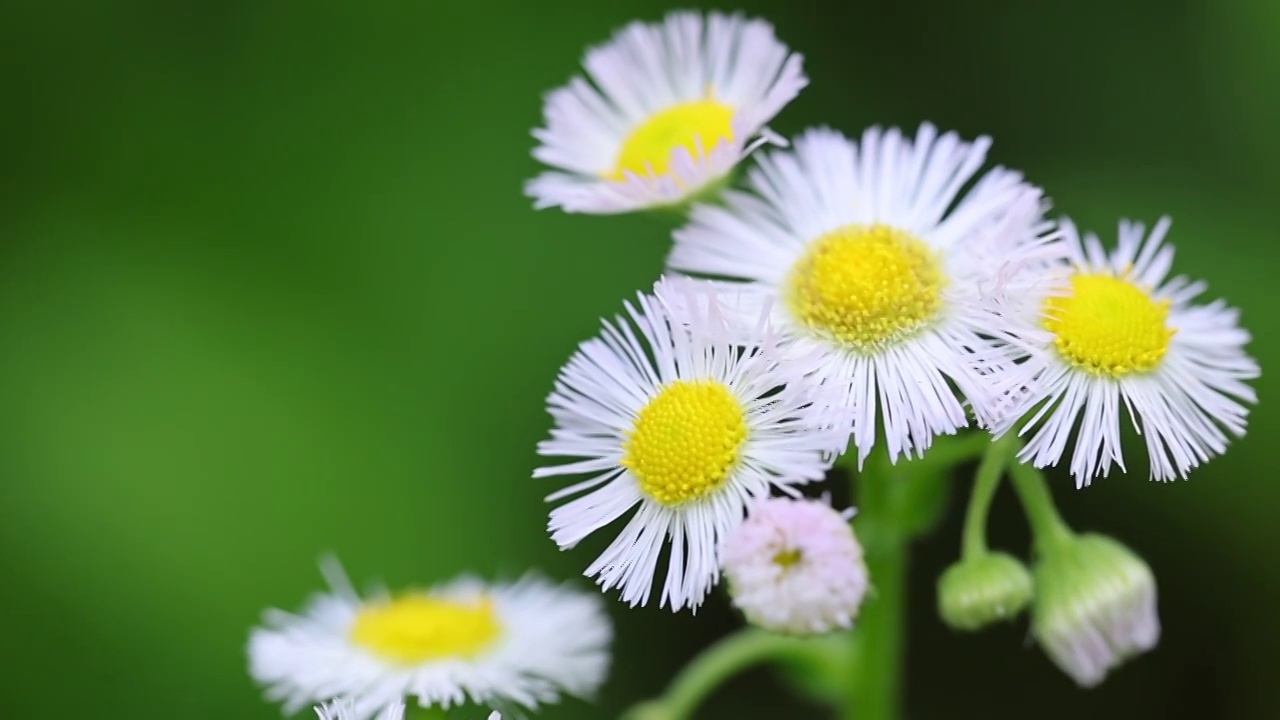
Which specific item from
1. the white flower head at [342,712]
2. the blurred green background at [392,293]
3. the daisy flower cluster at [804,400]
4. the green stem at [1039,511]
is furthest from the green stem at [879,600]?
the blurred green background at [392,293]

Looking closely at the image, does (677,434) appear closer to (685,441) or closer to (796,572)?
(685,441)

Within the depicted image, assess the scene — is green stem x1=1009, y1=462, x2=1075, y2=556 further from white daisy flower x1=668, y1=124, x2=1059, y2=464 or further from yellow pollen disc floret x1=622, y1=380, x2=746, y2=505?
yellow pollen disc floret x1=622, y1=380, x2=746, y2=505

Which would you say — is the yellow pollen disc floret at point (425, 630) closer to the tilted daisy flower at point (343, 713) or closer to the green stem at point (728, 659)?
the green stem at point (728, 659)

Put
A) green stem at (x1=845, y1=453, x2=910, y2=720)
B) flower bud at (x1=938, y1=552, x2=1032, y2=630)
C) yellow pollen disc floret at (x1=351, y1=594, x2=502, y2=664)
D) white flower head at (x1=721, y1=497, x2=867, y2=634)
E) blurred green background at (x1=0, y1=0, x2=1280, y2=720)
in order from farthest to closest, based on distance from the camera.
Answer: blurred green background at (x1=0, y1=0, x2=1280, y2=720) < yellow pollen disc floret at (x1=351, y1=594, x2=502, y2=664) < green stem at (x1=845, y1=453, x2=910, y2=720) < flower bud at (x1=938, y1=552, x2=1032, y2=630) < white flower head at (x1=721, y1=497, x2=867, y2=634)

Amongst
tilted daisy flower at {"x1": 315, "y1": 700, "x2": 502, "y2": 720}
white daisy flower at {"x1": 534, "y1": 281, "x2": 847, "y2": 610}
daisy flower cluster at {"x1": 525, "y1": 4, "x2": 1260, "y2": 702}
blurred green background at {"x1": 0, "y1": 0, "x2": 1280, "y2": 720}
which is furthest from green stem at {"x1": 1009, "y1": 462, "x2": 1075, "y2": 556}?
blurred green background at {"x1": 0, "y1": 0, "x2": 1280, "y2": 720}

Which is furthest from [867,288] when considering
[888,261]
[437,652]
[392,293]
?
[392,293]
